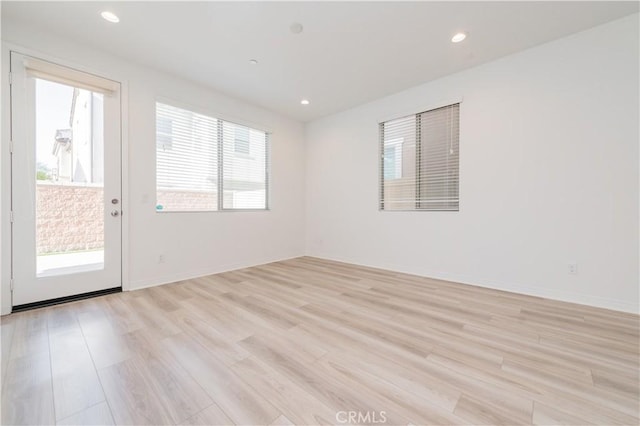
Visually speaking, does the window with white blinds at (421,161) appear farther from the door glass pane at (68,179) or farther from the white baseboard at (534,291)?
the door glass pane at (68,179)

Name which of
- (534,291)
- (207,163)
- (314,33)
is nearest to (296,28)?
(314,33)

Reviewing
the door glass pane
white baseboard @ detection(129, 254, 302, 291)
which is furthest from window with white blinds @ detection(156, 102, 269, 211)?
white baseboard @ detection(129, 254, 302, 291)

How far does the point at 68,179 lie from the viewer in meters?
2.73

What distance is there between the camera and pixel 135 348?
1.80 m

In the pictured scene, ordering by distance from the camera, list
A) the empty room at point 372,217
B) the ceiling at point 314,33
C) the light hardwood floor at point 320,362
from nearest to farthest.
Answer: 1. the light hardwood floor at point 320,362
2. the empty room at point 372,217
3. the ceiling at point 314,33

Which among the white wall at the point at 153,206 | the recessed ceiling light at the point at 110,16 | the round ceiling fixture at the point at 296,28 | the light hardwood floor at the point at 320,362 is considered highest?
the round ceiling fixture at the point at 296,28

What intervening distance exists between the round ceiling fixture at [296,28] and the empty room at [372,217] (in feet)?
0.07

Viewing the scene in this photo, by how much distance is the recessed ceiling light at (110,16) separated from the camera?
7.59ft

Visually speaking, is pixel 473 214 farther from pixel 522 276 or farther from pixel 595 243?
pixel 595 243

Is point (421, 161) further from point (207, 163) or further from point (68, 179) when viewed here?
point (68, 179)

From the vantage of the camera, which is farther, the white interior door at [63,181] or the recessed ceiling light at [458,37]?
the recessed ceiling light at [458,37]

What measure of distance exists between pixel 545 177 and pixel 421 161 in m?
1.46

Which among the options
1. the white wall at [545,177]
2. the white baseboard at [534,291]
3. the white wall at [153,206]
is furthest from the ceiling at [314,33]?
the white baseboard at [534,291]

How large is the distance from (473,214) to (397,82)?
214 cm
